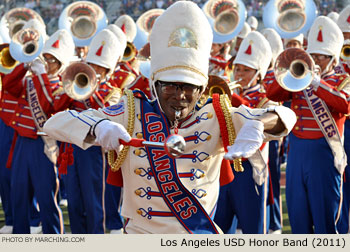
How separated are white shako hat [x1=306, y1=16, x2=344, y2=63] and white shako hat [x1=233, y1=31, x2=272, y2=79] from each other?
0.52 metres

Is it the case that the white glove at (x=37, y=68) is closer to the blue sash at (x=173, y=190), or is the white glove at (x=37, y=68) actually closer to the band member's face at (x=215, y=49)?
the band member's face at (x=215, y=49)

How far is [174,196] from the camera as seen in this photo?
3.43m

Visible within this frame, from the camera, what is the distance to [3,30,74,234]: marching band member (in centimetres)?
650

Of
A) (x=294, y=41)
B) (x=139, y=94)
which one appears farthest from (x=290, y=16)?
(x=139, y=94)

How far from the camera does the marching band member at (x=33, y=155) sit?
256 inches

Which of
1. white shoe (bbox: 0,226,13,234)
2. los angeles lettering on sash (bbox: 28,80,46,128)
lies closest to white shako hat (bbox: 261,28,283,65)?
los angeles lettering on sash (bbox: 28,80,46,128)

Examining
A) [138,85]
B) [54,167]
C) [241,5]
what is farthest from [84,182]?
Result: [241,5]

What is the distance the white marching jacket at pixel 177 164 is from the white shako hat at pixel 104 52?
3455 millimetres

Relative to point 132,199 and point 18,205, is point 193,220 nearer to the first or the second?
point 132,199

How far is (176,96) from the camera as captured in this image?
3.36 meters

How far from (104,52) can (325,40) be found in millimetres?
2067

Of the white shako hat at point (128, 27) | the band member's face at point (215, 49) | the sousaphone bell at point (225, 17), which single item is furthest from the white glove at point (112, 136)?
the white shako hat at point (128, 27)
